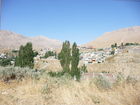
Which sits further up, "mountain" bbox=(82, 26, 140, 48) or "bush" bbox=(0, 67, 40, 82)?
"mountain" bbox=(82, 26, 140, 48)

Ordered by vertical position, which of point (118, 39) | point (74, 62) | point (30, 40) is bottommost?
point (74, 62)

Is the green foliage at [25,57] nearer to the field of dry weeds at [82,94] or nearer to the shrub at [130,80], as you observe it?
the field of dry weeds at [82,94]

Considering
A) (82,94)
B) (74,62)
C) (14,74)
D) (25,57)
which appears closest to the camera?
(82,94)

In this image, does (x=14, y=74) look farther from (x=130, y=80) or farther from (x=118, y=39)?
(x=118, y=39)

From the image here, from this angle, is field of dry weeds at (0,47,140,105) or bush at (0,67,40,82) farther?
bush at (0,67,40,82)

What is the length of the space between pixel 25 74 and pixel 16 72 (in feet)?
0.80

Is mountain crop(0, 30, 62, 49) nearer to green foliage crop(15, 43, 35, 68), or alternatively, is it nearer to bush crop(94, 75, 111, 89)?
green foliage crop(15, 43, 35, 68)

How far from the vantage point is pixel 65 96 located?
2.62 metres

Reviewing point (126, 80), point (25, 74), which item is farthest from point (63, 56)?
point (126, 80)

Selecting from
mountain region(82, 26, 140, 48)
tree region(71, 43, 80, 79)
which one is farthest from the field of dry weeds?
mountain region(82, 26, 140, 48)

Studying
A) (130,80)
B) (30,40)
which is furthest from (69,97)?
(30,40)

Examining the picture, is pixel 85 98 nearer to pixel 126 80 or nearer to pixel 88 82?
pixel 88 82

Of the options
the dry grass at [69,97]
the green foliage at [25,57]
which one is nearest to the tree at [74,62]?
the green foliage at [25,57]

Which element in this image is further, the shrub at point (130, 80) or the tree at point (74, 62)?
the tree at point (74, 62)
